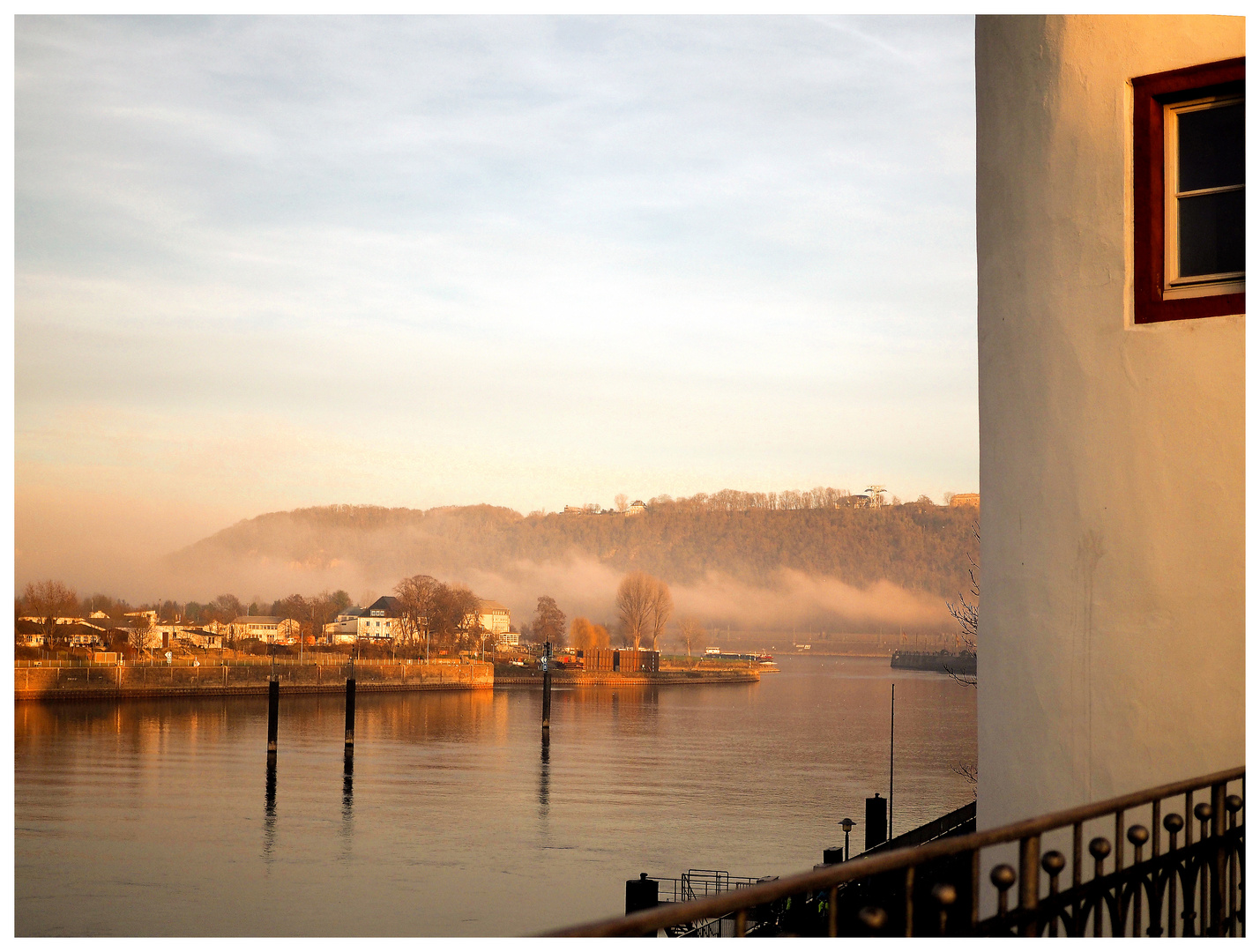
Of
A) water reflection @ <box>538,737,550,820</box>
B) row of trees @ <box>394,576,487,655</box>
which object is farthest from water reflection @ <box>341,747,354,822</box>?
row of trees @ <box>394,576,487,655</box>

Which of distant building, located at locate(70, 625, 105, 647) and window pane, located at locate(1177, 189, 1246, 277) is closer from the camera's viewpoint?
window pane, located at locate(1177, 189, 1246, 277)

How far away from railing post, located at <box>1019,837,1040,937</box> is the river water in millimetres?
20550

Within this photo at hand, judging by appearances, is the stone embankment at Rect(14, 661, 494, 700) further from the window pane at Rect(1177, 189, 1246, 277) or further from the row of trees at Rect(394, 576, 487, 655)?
the window pane at Rect(1177, 189, 1246, 277)

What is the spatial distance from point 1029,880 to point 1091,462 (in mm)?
2491

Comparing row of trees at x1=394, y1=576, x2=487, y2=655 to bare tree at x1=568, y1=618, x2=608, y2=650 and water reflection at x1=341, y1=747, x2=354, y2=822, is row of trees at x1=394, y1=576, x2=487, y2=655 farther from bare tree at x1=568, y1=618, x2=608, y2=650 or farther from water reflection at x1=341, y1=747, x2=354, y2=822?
water reflection at x1=341, y1=747, x2=354, y2=822

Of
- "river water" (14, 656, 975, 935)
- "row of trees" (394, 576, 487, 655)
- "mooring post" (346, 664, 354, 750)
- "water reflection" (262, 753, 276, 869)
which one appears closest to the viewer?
"river water" (14, 656, 975, 935)

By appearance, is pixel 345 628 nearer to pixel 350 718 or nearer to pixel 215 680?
pixel 215 680

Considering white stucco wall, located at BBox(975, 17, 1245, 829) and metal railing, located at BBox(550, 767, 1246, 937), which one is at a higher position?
white stucco wall, located at BBox(975, 17, 1245, 829)

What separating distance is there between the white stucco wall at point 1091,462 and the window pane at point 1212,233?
9.1 inches

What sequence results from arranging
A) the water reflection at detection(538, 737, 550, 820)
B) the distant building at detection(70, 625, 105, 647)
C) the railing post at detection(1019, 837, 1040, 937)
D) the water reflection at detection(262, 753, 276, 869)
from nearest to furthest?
the railing post at detection(1019, 837, 1040, 937) < the water reflection at detection(262, 753, 276, 869) < the water reflection at detection(538, 737, 550, 820) < the distant building at detection(70, 625, 105, 647)

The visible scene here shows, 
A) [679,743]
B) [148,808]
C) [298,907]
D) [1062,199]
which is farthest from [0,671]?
[679,743]

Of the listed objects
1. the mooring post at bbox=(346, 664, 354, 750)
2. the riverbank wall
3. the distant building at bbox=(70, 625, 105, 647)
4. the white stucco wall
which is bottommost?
the riverbank wall

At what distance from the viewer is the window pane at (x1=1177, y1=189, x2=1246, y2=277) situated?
4.79 m

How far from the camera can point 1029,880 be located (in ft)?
9.87
